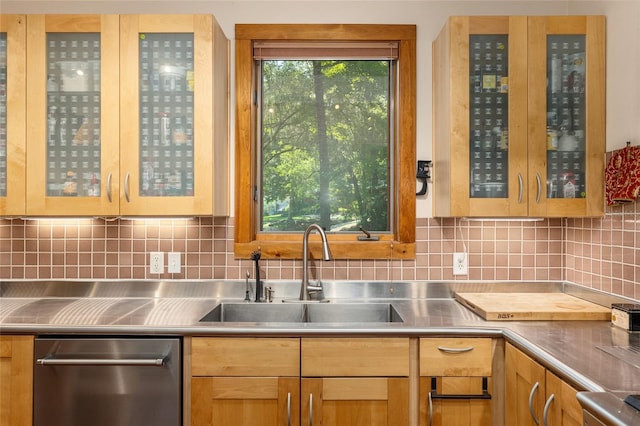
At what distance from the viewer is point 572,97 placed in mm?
2127

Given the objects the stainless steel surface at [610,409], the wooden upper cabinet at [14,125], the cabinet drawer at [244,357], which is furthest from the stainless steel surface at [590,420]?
the wooden upper cabinet at [14,125]

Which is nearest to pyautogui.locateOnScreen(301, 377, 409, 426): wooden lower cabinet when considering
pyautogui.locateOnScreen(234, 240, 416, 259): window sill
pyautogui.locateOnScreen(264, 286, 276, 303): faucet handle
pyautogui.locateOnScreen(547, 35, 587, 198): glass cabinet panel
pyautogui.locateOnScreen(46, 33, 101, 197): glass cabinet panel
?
pyautogui.locateOnScreen(264, 286, 276, 303): faucet handle

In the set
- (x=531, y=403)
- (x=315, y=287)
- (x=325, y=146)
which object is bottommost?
(x=531, y=403)

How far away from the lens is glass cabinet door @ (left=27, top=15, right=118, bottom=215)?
6.97 ft

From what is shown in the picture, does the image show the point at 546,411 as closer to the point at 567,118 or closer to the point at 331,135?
the point at 567,118

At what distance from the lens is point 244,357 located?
1.82 m

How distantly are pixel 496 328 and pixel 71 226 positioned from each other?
7.11ft

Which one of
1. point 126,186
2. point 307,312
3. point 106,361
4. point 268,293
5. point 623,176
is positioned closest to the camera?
point 106,361

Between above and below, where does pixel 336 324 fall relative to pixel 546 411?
above

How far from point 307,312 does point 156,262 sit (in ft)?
2.83

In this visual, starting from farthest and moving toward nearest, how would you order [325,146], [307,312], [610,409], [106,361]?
[325,146]
[307,312]
[106,361]
[610,409]

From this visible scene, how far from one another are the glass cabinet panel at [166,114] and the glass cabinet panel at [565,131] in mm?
1689

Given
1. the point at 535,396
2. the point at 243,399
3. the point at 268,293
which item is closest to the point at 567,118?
the point at 535,396

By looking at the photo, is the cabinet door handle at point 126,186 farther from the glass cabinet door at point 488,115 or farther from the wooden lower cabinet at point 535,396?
the wooden lower cabinet at point 535,396
